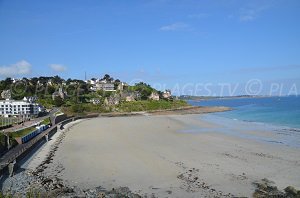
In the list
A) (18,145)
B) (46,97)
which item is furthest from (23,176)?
(46,97)

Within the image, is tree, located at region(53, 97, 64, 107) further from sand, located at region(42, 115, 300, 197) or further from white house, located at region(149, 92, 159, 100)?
sand, located at region(42, 115, 300, 197)

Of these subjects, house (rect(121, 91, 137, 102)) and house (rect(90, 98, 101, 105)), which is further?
house (rect(121, 91, 137, 102))

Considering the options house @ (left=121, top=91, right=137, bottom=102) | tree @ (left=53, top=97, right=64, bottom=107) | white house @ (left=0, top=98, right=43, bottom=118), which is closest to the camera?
white house @ (left=0, top=98, right=43, bottom=118)

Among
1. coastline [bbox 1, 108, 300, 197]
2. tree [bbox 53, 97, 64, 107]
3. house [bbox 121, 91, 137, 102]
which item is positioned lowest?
coastline [bbox 1, 108, 300, 197]

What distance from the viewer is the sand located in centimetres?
1389

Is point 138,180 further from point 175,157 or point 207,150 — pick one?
point 207,150

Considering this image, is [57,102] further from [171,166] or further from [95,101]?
[171,166]

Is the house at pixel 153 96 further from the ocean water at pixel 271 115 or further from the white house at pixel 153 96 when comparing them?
the ocean water at pixel 271 115

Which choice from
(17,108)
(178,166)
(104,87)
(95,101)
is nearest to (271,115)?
(95,101)

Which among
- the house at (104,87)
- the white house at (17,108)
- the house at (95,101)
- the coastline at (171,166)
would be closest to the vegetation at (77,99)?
the house at (95,101)

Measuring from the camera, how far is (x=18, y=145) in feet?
73.2

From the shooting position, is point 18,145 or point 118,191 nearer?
point 118,191

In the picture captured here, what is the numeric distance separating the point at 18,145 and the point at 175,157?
421 inches

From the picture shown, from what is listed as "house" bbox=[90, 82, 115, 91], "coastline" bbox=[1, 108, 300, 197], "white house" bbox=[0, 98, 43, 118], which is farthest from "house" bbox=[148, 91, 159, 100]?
"coastline" bbox=[1, 108, 300, 197]
